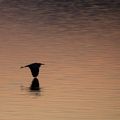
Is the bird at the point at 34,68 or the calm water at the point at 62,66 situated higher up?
the bird at the point at 34,68

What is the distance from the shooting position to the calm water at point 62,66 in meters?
20.3

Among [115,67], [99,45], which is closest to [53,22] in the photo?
[99,45]

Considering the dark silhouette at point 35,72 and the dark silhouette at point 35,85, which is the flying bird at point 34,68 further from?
the dark silhouette at point 35,85

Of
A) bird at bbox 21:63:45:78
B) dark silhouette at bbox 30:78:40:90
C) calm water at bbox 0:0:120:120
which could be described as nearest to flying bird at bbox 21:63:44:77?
bird at bbox 21:63:45:78

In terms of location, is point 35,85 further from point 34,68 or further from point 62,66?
point 62,66

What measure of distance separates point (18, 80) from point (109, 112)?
16.9ft

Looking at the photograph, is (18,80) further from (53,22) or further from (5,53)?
(53,22)

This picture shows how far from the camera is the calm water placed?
66.7ft

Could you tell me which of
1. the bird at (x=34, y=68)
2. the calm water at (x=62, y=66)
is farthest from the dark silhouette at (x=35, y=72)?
the calm water at (x=62, y=66)

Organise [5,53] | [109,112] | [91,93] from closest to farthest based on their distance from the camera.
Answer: [109,112] → [91,93] → [5,53]

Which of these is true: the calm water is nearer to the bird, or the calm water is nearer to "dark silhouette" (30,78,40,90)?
"dark silhouette" (30,78,40,90)

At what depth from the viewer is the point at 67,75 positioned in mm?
25000

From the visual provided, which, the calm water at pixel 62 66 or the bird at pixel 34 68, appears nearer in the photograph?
the calm water at pixel 62 66

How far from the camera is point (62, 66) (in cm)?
2689
